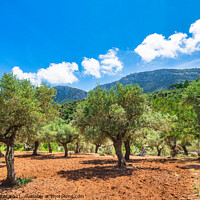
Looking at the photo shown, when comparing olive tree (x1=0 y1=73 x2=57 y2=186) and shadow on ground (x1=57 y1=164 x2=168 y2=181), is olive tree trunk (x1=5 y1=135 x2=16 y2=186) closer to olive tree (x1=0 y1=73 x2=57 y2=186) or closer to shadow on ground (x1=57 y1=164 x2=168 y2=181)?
olive tree (x1=0 y1=73 x2=57 y2=186)

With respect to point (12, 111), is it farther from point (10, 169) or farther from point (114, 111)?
point (114, 111)

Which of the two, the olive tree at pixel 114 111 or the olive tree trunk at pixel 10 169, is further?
the olive tree at pixel 114 111

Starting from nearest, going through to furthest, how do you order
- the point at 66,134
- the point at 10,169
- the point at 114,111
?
the point at 10,169
the point at 114,111
the point at 66,134

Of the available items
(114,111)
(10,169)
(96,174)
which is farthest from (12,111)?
(96,174)

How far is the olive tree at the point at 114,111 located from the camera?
15.3 m

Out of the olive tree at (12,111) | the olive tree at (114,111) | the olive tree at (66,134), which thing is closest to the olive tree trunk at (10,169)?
the olive tree at (12,111)

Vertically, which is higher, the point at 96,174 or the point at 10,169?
the point at 10,169

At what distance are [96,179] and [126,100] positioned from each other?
8.81m

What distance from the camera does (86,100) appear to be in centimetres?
1728

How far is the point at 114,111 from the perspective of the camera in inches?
587

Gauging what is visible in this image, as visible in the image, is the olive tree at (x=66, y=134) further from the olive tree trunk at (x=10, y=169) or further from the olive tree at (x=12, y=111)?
the olive tree trunk at (x=10, y=169)

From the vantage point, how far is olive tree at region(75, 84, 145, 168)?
1530 cm

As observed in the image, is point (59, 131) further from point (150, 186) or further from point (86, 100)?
point (150, 186)

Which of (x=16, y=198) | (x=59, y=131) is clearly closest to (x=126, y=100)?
(x=16, y=198)
